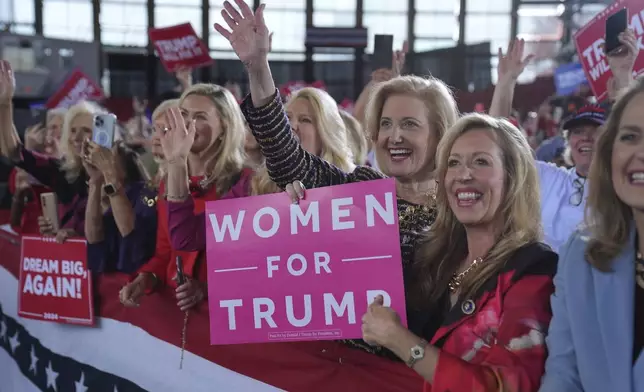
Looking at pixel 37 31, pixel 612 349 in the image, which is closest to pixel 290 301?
pixel 612 349

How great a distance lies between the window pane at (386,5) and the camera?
1695 centimetres

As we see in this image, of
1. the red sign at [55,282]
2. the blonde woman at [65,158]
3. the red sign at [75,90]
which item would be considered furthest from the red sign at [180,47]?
the red sign at [55,282]

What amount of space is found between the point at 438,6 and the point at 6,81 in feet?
49.9

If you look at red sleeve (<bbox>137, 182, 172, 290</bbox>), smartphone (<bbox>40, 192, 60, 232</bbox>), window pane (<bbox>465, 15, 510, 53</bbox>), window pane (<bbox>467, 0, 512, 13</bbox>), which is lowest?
red sleeve (<bbox>137, 182, 172, 290</bbox>)

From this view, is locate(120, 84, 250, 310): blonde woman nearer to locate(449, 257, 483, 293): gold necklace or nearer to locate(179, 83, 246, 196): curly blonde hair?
locate(179, 83, 246, 196): curly blonde hair

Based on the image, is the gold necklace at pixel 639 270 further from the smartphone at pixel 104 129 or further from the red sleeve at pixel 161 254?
the smartphone at pixel 104 129

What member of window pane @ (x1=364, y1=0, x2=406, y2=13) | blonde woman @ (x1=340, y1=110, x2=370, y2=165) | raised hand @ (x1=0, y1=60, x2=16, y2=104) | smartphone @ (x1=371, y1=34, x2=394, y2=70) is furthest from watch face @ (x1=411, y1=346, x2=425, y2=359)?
window pane @ (x1=364, y1=0, x2=406, y2=13)

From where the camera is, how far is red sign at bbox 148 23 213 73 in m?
4.75

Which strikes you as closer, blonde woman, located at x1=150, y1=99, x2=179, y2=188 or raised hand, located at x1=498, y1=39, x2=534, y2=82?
raised hand, located at x1=498, y1=39, x2=534, y2=82

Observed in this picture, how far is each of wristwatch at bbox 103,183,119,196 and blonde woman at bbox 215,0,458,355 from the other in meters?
0.83

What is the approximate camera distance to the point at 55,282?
104 inches

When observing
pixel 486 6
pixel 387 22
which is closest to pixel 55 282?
pixel 387 22

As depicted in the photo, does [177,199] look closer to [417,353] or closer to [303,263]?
[303,263]

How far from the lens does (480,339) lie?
50.1 inches
